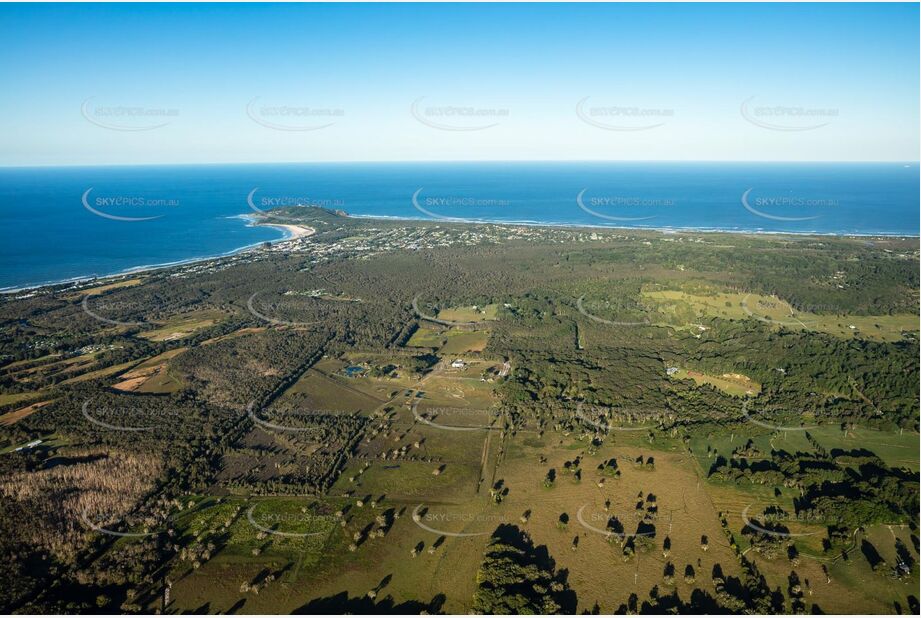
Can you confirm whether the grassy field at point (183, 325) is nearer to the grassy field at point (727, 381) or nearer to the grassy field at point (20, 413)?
the grassy field at point (20, 413)

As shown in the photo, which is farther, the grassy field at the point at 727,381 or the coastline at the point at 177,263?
the coastline at the point at 177,263

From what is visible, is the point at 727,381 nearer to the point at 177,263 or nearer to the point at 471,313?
the point at 471,313

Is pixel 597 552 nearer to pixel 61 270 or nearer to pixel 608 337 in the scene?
pixel 608 337

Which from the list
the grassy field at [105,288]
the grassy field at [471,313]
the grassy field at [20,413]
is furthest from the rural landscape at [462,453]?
the grassy field at [105,288]

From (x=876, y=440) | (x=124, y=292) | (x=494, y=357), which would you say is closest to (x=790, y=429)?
(x=876, y=440)


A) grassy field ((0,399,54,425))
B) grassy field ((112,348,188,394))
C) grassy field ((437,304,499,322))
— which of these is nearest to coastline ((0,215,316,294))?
grassy field ((112,348,188,394))

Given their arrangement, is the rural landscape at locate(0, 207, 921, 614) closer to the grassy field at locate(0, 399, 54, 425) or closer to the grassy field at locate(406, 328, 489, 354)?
the grassy field at locate(0, 399, 54, 425)
